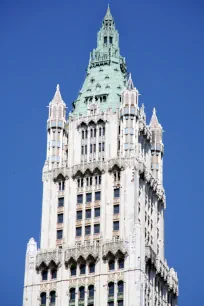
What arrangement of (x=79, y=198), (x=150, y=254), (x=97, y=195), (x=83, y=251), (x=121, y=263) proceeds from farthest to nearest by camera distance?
(x=79, y=198)
(x=97, y=195)
(x=150, y=254)
(x=83, y=251)
(x=121, y=263)

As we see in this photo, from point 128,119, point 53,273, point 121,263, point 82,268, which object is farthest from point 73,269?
point 128,119

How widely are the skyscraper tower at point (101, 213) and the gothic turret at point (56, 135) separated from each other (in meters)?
0.15

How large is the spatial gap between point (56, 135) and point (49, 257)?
2132 cm

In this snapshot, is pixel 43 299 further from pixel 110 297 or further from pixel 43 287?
pixel 110 297

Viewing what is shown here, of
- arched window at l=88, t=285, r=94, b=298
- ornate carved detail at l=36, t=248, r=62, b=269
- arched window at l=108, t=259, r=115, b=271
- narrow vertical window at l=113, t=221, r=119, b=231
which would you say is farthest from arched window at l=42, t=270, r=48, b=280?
narrow vertical window at l=113, t=221, r=119, b=231

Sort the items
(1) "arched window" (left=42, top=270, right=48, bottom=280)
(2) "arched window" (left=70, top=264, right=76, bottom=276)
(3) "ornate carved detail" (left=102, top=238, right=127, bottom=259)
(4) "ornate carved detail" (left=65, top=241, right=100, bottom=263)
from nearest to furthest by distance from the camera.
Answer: (3) "ornate carved detail" (left=102, top=238, right=127, bottom=259) < (4) "ornate carved detail" (left=65, top=241, right=100, bottom=263) < (2) "arched window" (left=70, top=264, right=76, bottom=276) < (1) "arched window" (left=42, top=270, right=48, bottom=280)

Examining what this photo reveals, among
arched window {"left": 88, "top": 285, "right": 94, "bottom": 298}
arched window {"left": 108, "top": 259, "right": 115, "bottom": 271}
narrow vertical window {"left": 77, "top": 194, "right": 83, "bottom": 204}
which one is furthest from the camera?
narrow vertical window {"left": 77, "top": 194, "right": 83, "bottom": 204}

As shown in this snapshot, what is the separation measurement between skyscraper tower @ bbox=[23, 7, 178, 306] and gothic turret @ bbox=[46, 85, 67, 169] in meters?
0.15

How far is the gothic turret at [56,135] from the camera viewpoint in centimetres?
19425

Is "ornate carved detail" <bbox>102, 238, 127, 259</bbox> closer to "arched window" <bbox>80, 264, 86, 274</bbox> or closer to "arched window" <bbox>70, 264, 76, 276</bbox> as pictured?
"arched window" <bbox>80, 264, 86, 274</bbox>

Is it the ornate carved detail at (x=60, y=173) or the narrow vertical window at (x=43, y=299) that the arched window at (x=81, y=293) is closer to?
the narrow vertical window at (x=43, y=299)

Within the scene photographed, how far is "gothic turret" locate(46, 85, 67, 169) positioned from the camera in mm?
194250

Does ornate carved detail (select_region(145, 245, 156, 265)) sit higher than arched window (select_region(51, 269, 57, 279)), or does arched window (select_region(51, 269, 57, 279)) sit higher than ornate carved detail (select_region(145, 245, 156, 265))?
ornate carved detail (select_region(145, 245, 156, 265))

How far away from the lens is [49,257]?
184000 mm
